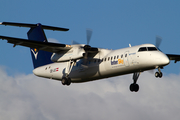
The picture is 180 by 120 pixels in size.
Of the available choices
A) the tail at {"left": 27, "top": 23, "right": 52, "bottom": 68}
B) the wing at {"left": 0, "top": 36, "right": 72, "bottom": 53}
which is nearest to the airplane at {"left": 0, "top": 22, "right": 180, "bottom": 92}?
the wing at {"left": 0, "top": 36, "right": 72, "bottom": 53}

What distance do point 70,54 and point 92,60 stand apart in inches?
68.9

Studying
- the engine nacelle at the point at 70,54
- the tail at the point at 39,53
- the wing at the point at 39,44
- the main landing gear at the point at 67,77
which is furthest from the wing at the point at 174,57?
the tail at the point at 39,53

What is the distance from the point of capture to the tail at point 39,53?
28391 millimetres

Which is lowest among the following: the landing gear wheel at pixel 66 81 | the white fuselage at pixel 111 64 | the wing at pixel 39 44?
the landing gear wheel at pixel 66 81

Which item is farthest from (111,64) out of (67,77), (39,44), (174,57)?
(174,57)

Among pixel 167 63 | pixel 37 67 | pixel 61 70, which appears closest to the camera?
pixel 167 63

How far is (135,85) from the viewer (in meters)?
25.4

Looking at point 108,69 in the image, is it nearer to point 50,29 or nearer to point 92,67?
point 92,67

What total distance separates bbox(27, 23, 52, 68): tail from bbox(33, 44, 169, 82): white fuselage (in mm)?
1334

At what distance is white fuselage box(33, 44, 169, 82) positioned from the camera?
21.6 m

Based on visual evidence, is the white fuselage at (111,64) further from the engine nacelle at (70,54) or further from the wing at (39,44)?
the wing at (39,44)

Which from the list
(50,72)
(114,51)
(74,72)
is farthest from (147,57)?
(50,72)

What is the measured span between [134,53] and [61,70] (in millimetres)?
6805

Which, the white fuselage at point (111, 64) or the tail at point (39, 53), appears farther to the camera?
the tail at point (39, 53)
